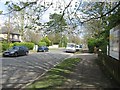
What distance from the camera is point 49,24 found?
13.0 m

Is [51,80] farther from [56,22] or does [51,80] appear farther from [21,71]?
[21,71]

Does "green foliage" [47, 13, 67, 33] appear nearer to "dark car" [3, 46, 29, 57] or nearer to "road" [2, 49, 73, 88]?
"road" [2, 49, 73, 88]

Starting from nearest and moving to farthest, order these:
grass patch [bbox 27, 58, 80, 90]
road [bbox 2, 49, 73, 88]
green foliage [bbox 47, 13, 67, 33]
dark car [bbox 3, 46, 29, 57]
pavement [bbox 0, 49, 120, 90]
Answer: grass patch [bbox 27, 58, 80, 90]
pavement [bbox 0, 49, 120, 90]
road [bbox 2, 49, 73, 88]
green foliage [bbox 47, 13, 67, 33]
dark car [bbox 3, 46, 29, 57]

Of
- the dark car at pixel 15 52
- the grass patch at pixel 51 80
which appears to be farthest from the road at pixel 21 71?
the dark car at pixel 15 52

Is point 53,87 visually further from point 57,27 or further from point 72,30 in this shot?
point 72,30

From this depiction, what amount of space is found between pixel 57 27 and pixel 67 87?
4.01m

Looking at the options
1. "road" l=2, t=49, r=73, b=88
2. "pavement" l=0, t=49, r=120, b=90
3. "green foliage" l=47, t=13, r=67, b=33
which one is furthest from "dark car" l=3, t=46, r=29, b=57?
"green foliage" l=47, t=13, r=67, b=33

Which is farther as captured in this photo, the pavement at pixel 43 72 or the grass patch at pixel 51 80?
the pavement at pixel 43 72

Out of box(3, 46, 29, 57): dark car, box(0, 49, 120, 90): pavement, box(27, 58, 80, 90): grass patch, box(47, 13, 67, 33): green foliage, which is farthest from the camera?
box(3, 46, 29, 57): dark car

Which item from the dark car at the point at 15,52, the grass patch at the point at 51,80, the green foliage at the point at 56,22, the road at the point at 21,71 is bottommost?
the road at the point at 21,71

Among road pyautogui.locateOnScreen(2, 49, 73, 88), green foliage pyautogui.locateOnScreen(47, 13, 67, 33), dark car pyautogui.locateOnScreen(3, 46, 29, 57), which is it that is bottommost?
road pyautogui.locateOnScreen(2, 49, 73, 88)

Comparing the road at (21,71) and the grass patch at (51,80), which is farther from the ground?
the grass patch at (51,80)

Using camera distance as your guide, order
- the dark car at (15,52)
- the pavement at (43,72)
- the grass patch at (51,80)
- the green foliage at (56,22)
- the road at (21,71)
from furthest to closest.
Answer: the dark car at (15,52) → the green foliage at (56,22) → the road at (21,71) → the pavement at (43,72) → the grass patch at (51,80)

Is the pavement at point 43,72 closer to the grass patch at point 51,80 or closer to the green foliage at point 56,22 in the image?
the grass patch at point 51,80
